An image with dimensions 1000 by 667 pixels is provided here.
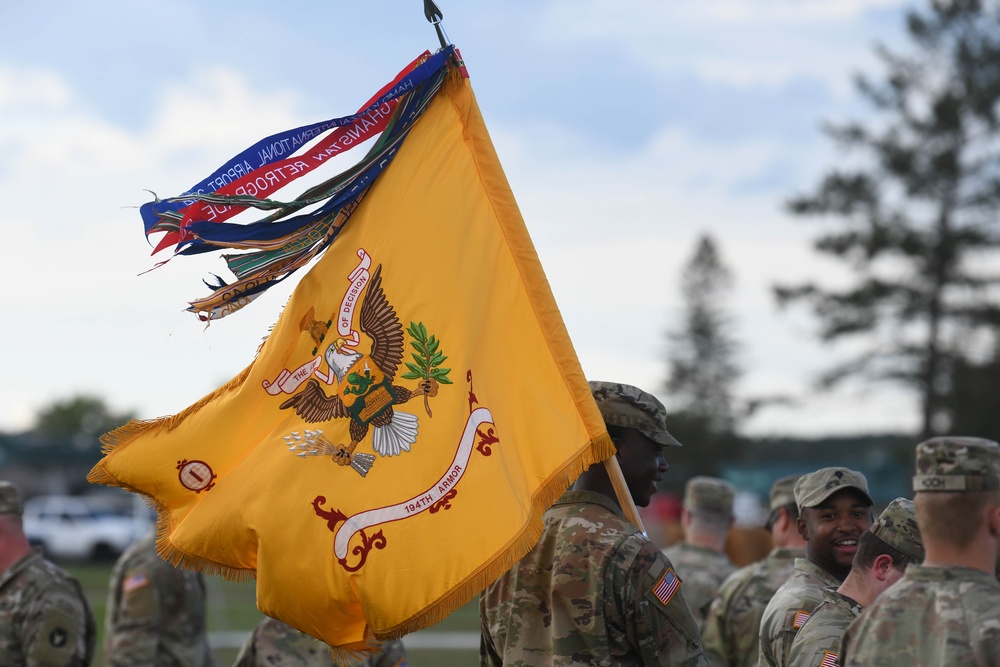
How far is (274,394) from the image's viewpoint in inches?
211

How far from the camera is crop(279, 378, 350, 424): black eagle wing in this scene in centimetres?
522

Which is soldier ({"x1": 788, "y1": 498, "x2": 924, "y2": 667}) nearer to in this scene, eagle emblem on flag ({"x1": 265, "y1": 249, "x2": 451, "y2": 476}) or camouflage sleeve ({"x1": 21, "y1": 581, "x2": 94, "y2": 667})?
eagle emblem on flag ({"x1": 265, "y1": 249, "x2": 451, "y2": 476})

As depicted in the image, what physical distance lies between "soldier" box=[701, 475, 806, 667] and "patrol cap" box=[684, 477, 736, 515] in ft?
4.73

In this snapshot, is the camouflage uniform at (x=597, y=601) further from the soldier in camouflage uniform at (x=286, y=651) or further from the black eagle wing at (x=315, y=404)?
the soldier in camouflage uniform at (x=286, y=651)

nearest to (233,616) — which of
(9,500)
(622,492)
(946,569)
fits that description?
(9,500)

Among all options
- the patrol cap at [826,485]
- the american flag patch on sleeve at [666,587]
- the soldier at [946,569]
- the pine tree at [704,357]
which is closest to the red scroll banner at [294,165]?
the american flag patch on sleeve at [666,587]

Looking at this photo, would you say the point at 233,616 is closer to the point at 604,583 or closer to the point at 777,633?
the point at 777,633

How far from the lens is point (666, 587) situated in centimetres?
485

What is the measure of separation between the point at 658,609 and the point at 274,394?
181 cm

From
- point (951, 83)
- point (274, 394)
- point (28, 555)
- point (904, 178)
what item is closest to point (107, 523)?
point (904, 178)

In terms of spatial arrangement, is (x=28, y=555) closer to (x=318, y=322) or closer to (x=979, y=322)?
(x=318, y=322)

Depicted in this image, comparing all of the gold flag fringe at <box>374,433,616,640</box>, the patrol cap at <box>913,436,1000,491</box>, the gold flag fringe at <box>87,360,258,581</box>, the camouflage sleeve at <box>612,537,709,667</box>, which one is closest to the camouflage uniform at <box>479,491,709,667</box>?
the camouflage sleeve at <box>612,537,709,667</box>

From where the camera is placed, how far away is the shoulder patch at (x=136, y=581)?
325 inches

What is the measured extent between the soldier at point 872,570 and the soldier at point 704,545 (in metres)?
3.91
